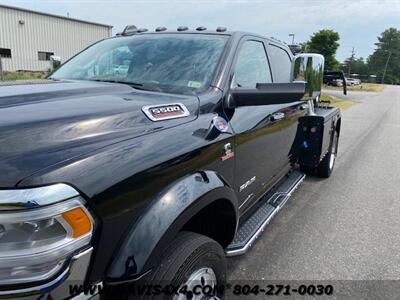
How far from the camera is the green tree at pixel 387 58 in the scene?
11681cm

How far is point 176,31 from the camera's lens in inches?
131

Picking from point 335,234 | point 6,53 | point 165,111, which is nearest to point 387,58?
point 6,53

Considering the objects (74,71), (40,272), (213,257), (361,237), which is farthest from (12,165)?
(361,237)

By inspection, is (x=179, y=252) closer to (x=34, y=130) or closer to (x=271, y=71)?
(x=34, y=130)

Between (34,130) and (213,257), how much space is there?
1128 mm

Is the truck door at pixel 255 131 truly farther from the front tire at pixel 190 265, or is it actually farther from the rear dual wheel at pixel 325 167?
the rear dual wheel at pixel 325 167

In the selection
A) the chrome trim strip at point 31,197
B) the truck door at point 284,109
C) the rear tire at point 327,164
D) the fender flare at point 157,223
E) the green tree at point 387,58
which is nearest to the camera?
the chrome trim strip at point 31,197

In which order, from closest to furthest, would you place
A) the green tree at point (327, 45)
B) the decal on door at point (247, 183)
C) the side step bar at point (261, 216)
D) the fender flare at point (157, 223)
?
1. the fender flare at point (157, 223)
2. the side step bar at point (261, 216)
3. the decal on door at point (247, 183)
4. the green tree at point (327, 45)

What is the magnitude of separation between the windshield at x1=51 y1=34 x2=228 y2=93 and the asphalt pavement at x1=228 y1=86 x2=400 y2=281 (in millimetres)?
1642

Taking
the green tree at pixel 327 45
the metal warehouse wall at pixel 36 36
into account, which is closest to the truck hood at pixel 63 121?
the metal warehouse wall at pixel 36 36

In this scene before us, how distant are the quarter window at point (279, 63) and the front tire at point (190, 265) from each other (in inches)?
86.2

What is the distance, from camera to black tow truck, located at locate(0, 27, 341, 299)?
4.42ft

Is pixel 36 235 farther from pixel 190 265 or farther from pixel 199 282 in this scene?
pixel 199 282

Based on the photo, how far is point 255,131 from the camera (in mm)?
2949
